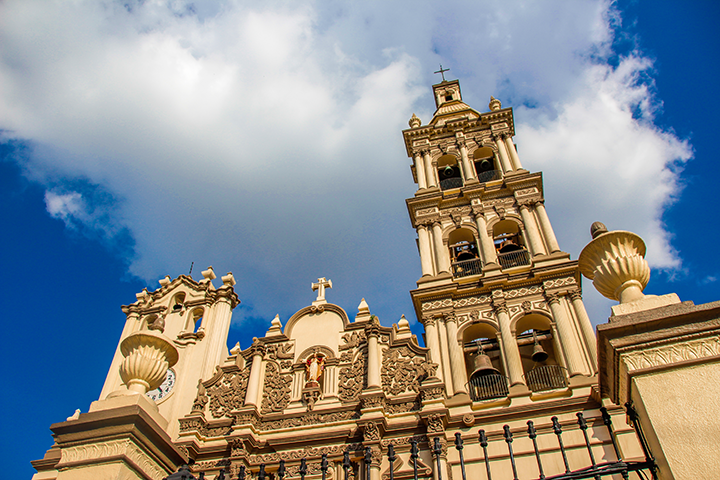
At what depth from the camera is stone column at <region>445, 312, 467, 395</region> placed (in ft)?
49.3

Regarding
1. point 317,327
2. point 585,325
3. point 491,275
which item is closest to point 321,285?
point 317,327

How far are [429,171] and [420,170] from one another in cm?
44

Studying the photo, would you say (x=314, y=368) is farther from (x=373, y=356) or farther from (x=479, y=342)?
(x=479, y=342)

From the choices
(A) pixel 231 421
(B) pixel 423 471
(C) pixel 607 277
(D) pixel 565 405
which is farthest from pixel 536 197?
(C) pixel 607 277

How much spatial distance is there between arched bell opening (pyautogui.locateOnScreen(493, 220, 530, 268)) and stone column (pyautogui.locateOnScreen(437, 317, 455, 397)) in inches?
130

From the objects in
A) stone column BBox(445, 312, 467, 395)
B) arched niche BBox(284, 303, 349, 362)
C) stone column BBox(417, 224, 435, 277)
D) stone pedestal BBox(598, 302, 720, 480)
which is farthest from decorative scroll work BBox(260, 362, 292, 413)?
stone pedestal BBox(598, 302, 720, 480)

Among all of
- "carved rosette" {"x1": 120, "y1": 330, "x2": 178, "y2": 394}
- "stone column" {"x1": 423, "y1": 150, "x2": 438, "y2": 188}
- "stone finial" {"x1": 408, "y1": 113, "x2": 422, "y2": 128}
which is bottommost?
"carved rosette" {"x1": 120, "y1": 330, "x2": 178, "y2": 394}

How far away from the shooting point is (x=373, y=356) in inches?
554

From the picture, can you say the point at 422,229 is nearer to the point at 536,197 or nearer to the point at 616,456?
the point at 536,197

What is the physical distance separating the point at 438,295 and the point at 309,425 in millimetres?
6399

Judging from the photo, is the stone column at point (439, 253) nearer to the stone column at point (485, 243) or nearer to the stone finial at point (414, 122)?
the stone column at point (485, 243)

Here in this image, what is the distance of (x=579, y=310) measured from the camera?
15938 mm

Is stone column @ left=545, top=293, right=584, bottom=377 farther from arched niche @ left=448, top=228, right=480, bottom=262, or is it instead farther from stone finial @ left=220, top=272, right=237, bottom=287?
stone finial @ left=220, top=272, right=237, bottom=287

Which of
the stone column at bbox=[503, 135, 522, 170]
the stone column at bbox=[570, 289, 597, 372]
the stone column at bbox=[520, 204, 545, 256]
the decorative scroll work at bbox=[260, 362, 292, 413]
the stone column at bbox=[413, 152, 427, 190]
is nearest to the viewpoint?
the decorative scroll work at bbox=[260, 362, 292, 413]
